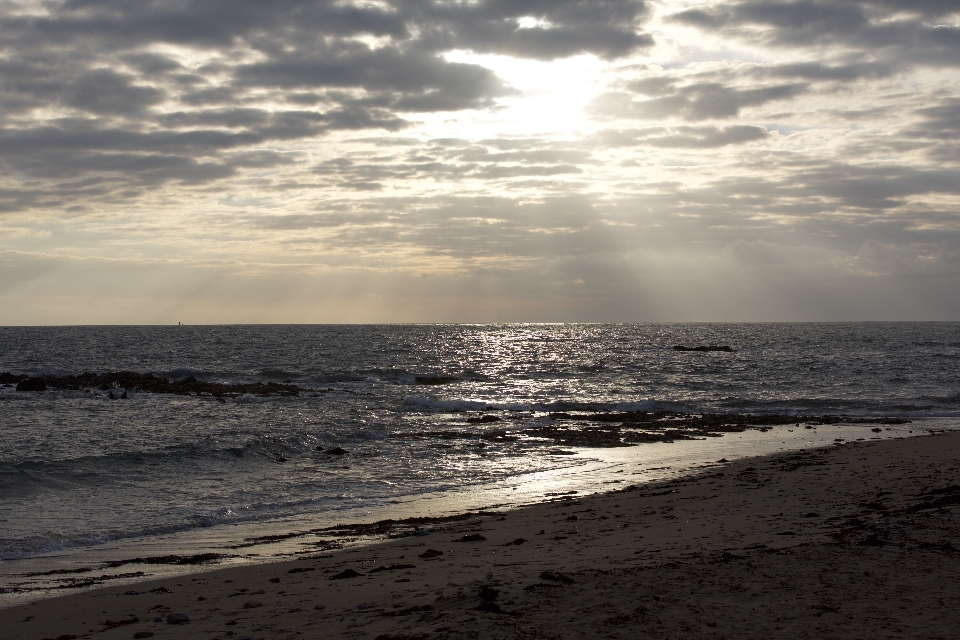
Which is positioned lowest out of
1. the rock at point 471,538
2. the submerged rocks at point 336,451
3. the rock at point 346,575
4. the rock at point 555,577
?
the submerged rocks at point 336,451

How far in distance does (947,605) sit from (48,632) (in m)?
9.62

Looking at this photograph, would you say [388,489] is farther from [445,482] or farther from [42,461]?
[42,461]

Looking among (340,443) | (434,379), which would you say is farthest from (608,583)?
(434,379)

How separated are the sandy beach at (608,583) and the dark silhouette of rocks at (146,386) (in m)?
34.0

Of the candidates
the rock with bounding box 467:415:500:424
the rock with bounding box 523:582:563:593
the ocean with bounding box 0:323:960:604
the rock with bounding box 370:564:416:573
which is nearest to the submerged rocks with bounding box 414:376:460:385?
the ocean with bounding box 0:323:960:604

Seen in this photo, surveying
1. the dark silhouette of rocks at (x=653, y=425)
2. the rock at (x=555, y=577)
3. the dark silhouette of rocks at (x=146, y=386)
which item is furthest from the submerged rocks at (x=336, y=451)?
the dark silhouette of rocks at (x=146, y=386)

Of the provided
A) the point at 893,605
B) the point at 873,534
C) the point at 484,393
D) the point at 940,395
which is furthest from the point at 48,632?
the point at 940,395

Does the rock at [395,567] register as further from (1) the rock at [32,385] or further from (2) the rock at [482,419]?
(1) the rock at [32,385]

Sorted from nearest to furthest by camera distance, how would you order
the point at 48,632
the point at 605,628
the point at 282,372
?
1. the point at 605,628
2. the point at 48,632
3. the point at 282,372

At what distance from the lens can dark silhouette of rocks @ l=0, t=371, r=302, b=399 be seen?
43.9 metres

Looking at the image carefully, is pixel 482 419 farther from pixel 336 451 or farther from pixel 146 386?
pixel 146 386

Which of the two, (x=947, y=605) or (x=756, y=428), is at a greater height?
(x=947, y=605)

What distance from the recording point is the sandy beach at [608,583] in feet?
21.9

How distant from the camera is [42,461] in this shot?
19.9 metres
